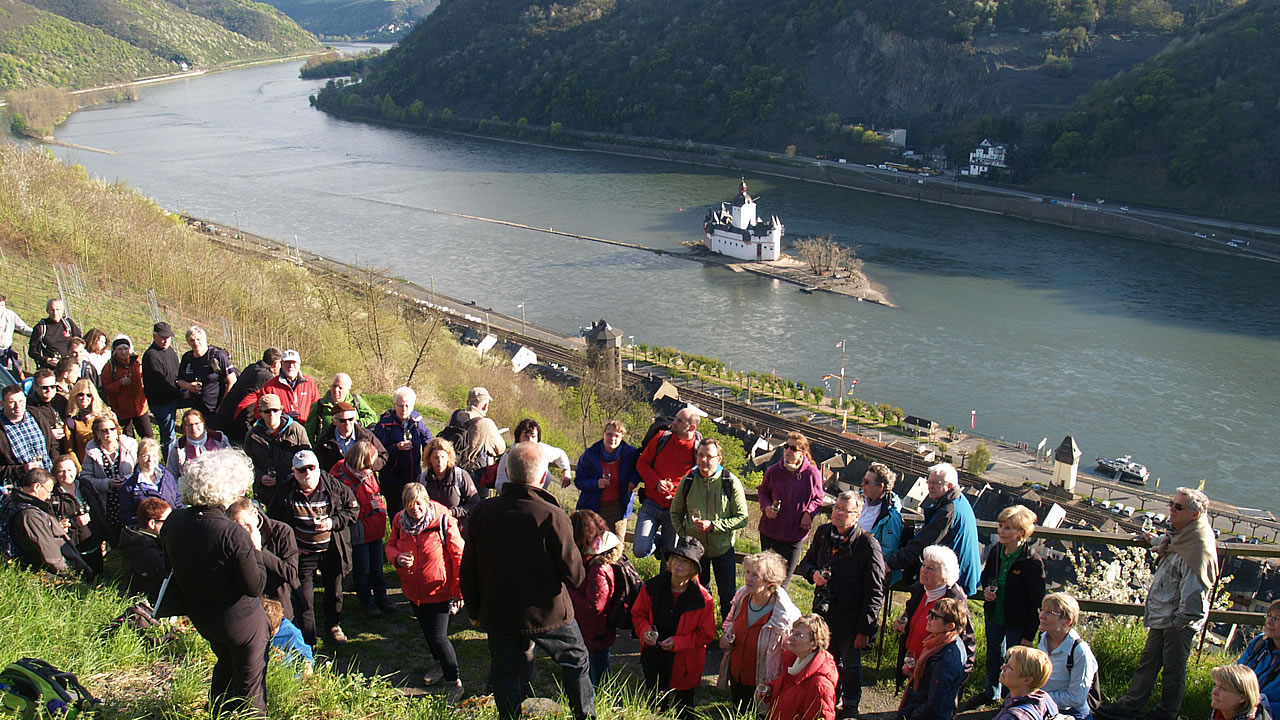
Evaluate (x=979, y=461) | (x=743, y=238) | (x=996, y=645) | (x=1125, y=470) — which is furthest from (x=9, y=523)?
(x=743, y=238)

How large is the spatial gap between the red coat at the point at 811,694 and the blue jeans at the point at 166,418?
381 cm

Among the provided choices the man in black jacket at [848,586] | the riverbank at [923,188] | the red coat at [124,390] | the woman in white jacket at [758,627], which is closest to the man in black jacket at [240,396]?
the red coat at [124,390]

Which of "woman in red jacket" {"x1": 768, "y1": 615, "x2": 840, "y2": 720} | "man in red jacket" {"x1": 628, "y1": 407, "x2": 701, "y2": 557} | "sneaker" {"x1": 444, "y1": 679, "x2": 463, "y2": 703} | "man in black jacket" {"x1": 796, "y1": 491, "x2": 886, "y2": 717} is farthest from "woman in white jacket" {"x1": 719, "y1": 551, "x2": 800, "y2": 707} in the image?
"sneaker" {"x1": 444, "y1": 679, "x2": 463, "y2": 703}

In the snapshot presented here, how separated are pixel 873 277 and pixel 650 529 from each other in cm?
3176

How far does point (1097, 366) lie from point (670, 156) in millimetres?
34600

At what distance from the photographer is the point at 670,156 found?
57.2 m

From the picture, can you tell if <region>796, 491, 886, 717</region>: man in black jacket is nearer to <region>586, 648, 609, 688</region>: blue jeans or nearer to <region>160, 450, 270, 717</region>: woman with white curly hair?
<region>586, 648, 609, 688</region>: blue jeans

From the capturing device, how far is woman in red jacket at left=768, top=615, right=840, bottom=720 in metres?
2.89

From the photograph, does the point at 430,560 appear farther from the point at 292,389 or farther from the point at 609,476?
the point at 292,389

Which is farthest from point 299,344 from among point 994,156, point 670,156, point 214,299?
point 670,156

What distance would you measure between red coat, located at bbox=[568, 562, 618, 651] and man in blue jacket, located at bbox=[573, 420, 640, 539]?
29.9 inches

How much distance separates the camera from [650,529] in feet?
13.5

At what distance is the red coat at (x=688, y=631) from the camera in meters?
3.29

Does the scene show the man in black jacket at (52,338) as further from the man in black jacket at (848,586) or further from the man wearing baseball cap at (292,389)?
the man in black jacket at (848,586)
